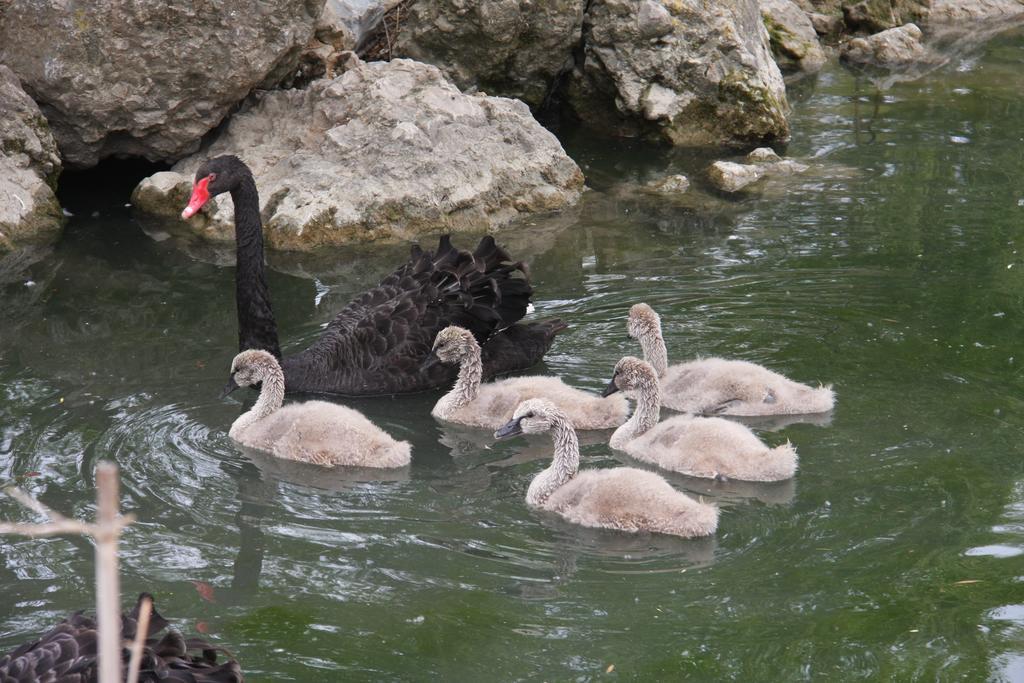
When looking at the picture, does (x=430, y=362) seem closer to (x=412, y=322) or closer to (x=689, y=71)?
(x=412, y=322)

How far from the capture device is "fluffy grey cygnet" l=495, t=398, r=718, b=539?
4.50 m

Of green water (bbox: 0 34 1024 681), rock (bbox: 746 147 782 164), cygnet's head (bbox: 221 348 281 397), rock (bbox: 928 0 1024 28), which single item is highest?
rock (bbox: 928 0 1024 28)

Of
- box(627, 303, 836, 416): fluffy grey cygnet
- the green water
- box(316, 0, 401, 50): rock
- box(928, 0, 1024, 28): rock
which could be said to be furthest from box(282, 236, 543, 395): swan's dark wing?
box(928, 0, 1024, 28): rock

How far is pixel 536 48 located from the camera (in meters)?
11.0

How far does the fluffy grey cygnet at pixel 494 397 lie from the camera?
568 centimetres

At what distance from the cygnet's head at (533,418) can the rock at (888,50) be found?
10.2m

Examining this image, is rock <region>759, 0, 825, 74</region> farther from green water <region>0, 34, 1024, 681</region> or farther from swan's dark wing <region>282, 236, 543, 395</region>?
swan's dark wing <region>282, 236, 543, 395</region>

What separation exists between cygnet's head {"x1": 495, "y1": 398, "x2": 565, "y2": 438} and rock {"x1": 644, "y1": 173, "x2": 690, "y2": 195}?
473cm

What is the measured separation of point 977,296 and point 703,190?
296 centimetres

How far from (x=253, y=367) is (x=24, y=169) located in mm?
3741

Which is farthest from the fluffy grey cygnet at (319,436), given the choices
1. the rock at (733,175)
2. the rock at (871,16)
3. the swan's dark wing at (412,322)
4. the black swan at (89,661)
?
the rock at (871,16)

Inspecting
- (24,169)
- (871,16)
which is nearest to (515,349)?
(24,169)

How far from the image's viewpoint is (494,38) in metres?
10.7

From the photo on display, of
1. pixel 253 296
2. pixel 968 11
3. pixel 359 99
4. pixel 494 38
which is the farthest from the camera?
pixel 968 11
